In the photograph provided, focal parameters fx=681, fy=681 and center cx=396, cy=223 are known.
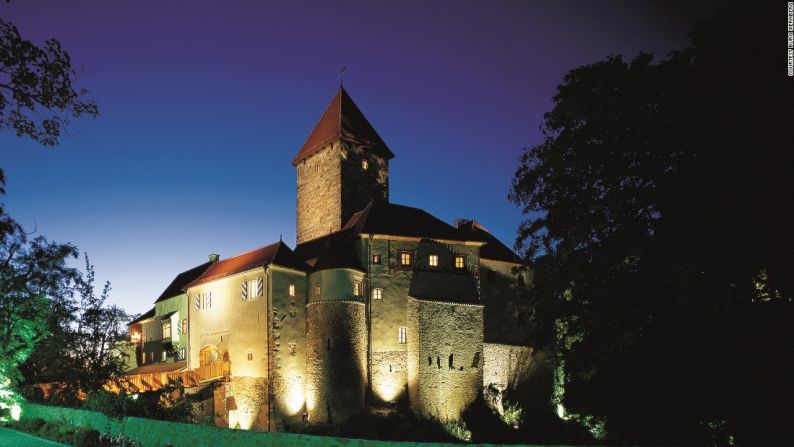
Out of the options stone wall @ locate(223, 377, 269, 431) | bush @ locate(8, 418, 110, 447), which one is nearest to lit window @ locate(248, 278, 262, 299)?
stone wall @ locate(223, 377, 269, 431)

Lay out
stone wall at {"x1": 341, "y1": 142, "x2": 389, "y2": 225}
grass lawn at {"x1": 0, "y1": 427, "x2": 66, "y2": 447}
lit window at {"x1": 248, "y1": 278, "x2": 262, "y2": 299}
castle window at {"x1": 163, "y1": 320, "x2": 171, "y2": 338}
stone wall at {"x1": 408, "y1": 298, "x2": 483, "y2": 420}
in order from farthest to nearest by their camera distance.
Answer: castle window at {"x1": 163, "y1": 320, "x2": 171, "y2": 338} → stone wall at {"x1": 341, "y1": 142, "x2": 389, "y2": 225} → lit window at {"x1": 248, "y1": 278, "x2": 262, "y2": 299} → stone wall at {"x1": 408, "y1": 298, "x2": 483, "y2": 420} → grass lawn at {"x1": 0, "y1": 427, "x2": 66, "y2": 447}

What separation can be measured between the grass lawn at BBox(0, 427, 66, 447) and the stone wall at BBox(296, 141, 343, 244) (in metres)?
24.1

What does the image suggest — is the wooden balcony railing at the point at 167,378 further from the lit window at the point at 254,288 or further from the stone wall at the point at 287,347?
the lit window at the point at 254,288

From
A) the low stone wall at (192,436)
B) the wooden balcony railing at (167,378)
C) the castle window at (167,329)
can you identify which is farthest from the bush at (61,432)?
the castle window at (167,329)

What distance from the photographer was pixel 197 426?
1522cm

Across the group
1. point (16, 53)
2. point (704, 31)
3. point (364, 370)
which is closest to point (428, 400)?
point (364, 370)

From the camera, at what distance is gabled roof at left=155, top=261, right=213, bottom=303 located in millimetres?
48938

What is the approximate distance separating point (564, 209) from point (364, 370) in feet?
67.1

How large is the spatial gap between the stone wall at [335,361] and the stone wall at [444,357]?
A: 288cm

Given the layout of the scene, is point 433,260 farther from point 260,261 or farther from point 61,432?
point 61,432

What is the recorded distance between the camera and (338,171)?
148 ft

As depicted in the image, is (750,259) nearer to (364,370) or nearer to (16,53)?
(16,53)

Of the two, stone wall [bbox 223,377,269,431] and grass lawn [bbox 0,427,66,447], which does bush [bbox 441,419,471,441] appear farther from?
grass lawn [bbox 0,427,66,447]

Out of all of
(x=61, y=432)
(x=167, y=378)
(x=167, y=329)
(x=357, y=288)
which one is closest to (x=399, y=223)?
(x=357, y=288)
